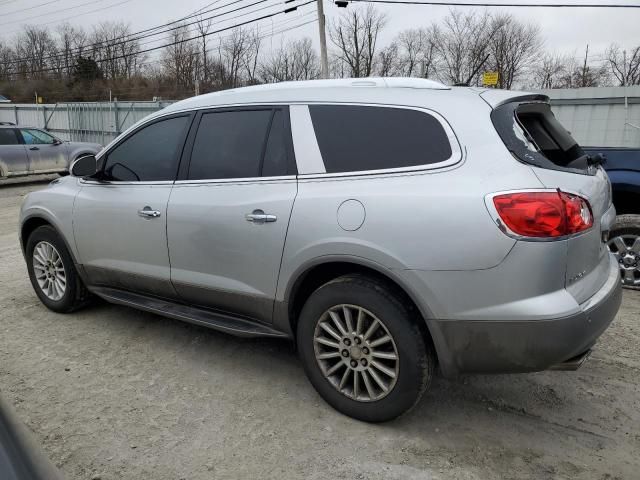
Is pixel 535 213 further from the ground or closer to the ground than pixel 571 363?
further from the ground

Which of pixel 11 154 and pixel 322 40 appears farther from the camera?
pixel 322 40

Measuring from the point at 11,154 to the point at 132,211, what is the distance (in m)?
13.6

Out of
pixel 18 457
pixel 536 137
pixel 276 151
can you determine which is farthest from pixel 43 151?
pixel 18 457

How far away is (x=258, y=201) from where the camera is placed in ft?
10.2

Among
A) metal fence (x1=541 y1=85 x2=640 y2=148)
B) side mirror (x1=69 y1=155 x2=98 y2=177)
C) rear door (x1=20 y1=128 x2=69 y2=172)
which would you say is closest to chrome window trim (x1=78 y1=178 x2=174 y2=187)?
side mirror (x1=69 y1=155 x2=98 y2=177)

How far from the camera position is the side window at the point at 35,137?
50.9 ft

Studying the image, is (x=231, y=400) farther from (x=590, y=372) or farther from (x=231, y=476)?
(x=590, y=372)

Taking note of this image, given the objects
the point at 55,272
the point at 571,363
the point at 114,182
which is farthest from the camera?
the point at 55,272

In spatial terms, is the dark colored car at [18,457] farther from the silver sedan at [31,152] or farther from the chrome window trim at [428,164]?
the silver sedan at [31,152]

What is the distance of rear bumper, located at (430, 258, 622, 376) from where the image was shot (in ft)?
7.84

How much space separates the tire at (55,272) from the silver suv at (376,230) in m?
0.81

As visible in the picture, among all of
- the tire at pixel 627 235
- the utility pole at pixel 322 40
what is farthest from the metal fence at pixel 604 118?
the utility pole at pixel 322 40

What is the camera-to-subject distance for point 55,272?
457 cm

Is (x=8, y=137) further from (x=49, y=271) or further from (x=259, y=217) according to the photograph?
(x=259, y=217)
